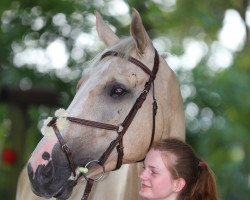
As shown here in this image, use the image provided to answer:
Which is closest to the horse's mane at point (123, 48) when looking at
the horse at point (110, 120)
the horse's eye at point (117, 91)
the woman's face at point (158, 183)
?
the horse at point (110, 120)

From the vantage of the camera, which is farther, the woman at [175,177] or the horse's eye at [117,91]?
the horse's eye at [117,91]

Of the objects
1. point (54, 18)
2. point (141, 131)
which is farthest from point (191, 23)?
point (141, 131)

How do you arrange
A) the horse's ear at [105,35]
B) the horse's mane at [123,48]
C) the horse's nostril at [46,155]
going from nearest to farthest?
the horse's nostril at [46,155]
the horse's mane at [123,48]
the horse's ear at [105,35]

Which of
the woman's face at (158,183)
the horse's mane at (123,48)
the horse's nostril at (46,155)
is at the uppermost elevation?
the horse's mane at (123,48)

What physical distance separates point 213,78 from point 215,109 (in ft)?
1.58

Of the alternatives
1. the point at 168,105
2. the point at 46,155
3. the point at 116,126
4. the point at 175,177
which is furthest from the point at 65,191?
the point at 168,105

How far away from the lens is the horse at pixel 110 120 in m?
3.38

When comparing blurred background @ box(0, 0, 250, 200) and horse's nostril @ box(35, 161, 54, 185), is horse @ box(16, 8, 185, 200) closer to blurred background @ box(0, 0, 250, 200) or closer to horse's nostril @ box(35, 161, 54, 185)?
horse's nostril @ box(35, 161, 54, 185)

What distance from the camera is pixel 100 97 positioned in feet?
11.4

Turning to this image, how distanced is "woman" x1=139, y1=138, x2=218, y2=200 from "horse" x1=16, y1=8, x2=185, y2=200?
0.80 feet

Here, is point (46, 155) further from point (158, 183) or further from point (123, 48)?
point (123, 48)

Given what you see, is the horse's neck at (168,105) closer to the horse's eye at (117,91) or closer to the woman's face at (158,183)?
the horse's eye at (117,91)

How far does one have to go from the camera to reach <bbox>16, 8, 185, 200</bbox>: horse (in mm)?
3379

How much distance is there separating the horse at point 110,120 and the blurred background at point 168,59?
4734 mm
